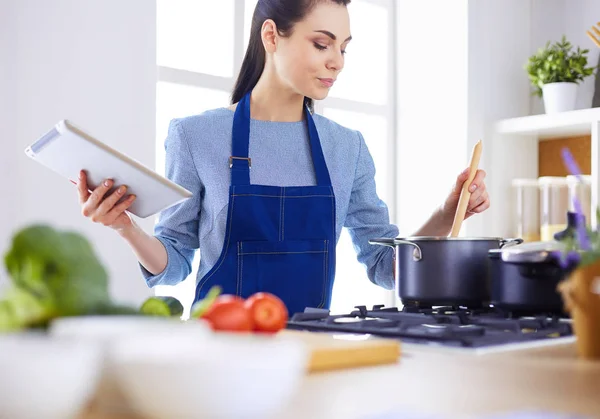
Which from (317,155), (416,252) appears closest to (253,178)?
(317,155)

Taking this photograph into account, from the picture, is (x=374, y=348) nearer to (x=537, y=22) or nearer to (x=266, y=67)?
(x=266, y=67)

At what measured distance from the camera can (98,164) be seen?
160 cm

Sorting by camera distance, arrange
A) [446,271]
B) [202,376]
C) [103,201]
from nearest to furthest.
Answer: [202,376], [446,271], [103,201]

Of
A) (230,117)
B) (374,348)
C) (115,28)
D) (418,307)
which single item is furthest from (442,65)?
(374,348)

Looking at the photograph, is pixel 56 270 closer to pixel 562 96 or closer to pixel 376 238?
pixel 376 238

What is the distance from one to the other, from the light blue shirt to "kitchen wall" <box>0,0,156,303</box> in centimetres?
59

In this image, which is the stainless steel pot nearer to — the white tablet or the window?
the white tablet

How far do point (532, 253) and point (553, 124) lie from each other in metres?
2.38

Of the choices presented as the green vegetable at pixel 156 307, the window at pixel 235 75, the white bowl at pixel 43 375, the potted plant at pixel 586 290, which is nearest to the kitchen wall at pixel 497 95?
the window at pixel 235 75

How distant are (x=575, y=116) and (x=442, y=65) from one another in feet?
2.57

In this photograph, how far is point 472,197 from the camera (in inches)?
77.5

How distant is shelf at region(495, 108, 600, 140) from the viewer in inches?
135

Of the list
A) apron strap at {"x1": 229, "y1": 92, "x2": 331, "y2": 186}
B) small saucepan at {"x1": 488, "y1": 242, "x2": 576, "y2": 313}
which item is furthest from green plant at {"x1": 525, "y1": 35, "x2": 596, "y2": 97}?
small saucepan at {"x1": 488, "y1": 242, "x2": 576, "y2": 313}

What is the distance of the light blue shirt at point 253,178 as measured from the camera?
209cm
